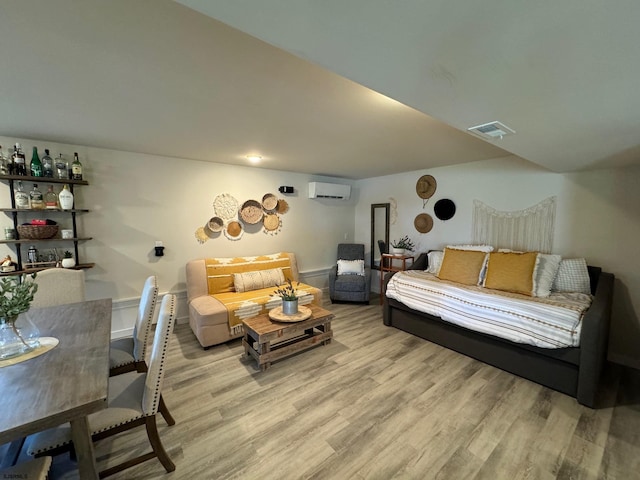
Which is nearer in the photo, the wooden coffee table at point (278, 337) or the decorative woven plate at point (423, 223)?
the wooden coffee table at point (278, 337)

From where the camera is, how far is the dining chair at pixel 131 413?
3.90 ft

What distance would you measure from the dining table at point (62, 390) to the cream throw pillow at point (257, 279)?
6.32 ft

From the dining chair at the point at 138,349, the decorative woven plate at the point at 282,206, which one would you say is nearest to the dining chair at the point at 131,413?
the dining chair at the point at 138,349

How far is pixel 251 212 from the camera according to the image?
405cm

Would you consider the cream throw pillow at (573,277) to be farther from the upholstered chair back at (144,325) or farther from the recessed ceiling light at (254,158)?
the upholstered chair back at (144,325)

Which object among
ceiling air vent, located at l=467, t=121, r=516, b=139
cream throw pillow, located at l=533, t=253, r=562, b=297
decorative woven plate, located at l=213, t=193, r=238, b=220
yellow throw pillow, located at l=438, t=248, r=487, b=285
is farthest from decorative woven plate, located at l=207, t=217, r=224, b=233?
cream throw pillow, located at l=533, t=253, r=562, b=297

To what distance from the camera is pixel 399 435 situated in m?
1.74

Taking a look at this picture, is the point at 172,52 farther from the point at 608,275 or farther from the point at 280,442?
the point at 608,275

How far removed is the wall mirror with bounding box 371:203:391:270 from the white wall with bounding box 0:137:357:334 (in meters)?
1.87

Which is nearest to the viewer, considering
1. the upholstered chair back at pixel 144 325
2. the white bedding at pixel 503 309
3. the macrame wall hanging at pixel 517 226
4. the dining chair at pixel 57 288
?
the upholstered chair back at pixel 144 325

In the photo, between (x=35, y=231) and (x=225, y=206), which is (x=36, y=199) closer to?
(x=35, y=231)

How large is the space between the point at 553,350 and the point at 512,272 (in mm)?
885

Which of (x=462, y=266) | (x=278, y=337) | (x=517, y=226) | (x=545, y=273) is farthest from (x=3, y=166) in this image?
(x=517, y=226)

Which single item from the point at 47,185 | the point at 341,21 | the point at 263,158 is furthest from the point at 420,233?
the point at 47,185
